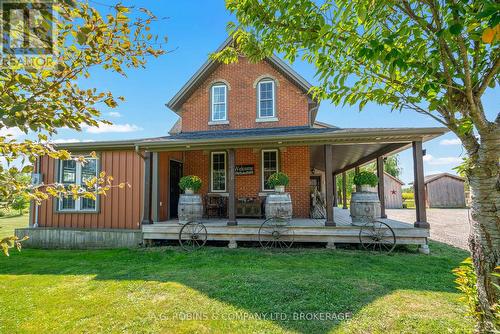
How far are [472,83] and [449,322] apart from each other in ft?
9.45

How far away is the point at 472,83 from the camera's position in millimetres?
2305

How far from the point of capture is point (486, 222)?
7.45 feet

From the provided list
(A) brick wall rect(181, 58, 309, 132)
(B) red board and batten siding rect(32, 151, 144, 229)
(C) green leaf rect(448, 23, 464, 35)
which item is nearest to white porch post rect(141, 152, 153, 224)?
(B) red board and batten siding rect(32, 151, 144, 229)

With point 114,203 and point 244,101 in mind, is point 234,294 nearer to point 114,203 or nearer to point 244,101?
point 114,203

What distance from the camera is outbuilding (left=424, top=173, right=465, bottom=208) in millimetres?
25484

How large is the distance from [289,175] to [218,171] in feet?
8.91

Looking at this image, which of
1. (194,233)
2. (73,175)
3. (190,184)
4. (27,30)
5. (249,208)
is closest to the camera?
(27,30)

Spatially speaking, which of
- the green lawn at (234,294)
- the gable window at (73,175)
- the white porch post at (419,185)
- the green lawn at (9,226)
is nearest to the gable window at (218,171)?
the green lawn at (234,294)

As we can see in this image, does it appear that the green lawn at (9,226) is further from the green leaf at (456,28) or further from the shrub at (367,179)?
the green leaf at (456,28)

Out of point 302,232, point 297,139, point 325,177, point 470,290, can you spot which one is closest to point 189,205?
point 302,232

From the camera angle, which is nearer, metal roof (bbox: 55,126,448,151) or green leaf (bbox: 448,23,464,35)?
green leaf (bbox: 448,23,464,35)

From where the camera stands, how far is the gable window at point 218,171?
32.8 feet

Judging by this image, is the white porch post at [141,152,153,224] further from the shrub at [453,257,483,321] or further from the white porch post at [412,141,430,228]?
the white porch post at [412,141,430,228]

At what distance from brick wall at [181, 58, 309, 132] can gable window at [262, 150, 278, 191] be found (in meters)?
1.21
